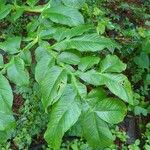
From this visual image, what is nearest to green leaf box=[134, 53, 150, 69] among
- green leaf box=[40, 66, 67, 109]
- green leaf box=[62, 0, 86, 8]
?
green leaf box=[62, 0, 86, 8]

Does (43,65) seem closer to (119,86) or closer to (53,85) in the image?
(53,85)

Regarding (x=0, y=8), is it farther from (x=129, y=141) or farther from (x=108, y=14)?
(x=108, y=14)

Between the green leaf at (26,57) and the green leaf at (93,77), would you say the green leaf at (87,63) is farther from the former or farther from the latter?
the green leaf at (26,57)

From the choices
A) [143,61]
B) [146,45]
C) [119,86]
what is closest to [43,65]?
[119,86]

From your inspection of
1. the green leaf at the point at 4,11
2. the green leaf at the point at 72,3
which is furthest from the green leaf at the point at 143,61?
the green leaf at the point at 4,11

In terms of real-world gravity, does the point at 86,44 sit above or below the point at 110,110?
above

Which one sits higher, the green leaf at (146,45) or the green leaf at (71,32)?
the green leaf at (71,32)

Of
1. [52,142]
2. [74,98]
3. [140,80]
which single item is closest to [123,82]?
[74,98]
